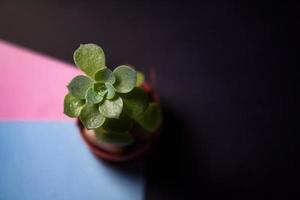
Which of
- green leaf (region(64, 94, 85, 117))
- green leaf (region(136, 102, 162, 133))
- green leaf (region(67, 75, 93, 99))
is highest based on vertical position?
green leaf (region(67, 75, 93, 99))

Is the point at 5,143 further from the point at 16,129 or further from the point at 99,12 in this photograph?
the point at 99,12

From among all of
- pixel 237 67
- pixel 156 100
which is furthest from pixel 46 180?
pixel 237 67

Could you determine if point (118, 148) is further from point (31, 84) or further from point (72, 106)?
point (31, 84)

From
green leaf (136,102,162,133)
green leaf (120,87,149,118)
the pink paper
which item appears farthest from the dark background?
green leaf (120,87,149,118)

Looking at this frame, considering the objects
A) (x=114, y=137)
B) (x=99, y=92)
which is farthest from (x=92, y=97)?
(x=114, y=137)

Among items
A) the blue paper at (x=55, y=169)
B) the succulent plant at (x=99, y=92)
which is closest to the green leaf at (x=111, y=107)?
the succulent plant at (x=99, y=92)

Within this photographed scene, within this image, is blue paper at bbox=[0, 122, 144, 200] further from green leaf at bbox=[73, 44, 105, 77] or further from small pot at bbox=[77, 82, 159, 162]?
green leaf at bbox=[73, 44, 105, 77]
